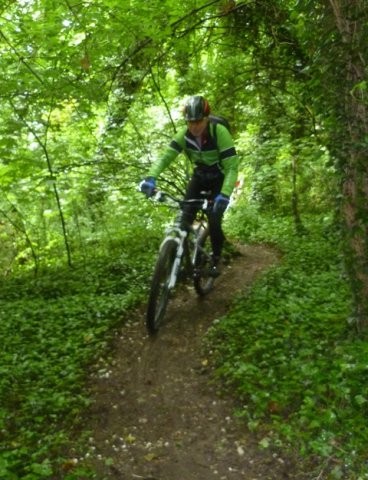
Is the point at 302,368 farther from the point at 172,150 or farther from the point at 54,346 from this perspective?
the point at 172,150

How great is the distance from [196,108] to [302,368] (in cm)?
332

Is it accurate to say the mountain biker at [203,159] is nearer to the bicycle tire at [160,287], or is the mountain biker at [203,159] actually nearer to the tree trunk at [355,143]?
the bicycle tire at [160,287]

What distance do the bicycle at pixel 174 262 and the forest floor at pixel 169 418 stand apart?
388 millimetres

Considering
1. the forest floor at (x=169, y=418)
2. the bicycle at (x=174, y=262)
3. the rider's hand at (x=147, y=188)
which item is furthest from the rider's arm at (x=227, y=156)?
the forest floor at (x=169, y=418)

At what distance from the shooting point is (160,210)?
9.78 meters

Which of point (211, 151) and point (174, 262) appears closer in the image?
point (174, 262)

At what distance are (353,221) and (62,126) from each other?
19.8ft

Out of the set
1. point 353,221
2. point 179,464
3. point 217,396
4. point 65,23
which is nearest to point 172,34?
point 65,23

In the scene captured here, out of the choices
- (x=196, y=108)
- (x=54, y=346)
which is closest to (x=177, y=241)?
(x=196, y=108)

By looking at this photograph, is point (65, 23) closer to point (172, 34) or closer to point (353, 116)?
point (172, 34)

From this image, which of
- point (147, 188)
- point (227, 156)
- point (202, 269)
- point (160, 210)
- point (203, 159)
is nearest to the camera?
point (147, 188)

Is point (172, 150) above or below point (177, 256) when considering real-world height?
above

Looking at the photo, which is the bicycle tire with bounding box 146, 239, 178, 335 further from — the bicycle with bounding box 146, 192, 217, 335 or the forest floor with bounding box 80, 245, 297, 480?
the forest floor with bounding box 80, 245, 297, 480

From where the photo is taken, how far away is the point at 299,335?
5.26 m
